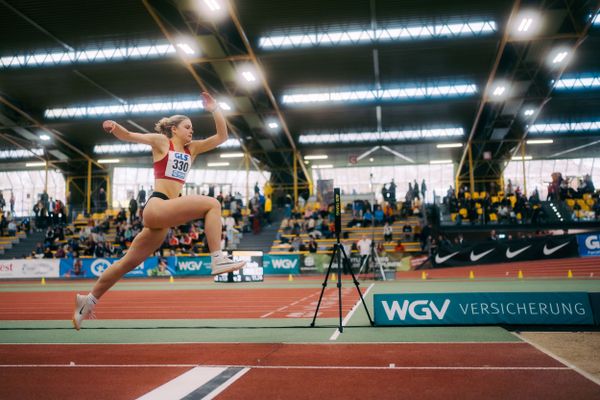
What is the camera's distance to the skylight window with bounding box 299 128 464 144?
3616cm

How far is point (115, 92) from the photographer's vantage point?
30.4 m

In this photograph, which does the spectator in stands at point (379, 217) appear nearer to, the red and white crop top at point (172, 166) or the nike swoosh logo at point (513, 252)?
the nike swoosh logo at point (513, 252)

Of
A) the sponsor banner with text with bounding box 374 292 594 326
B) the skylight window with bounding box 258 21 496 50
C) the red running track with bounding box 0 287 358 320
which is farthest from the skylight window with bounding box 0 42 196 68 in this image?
the sponsor banner with text with bounding box 374 292 594 326

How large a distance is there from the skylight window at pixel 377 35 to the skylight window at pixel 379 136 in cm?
1351

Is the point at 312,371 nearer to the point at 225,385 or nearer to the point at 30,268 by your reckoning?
the point at 225,385

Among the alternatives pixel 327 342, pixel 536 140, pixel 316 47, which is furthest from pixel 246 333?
pixel 536 140

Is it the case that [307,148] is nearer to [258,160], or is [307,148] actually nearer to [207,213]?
[258,160]

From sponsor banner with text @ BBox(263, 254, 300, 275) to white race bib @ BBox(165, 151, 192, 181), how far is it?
61.7ft

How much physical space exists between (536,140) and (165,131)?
118 feet

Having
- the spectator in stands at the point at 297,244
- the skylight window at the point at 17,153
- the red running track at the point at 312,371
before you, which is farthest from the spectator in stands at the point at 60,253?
the red running track at the point at 312,371

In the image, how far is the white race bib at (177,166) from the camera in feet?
17.6

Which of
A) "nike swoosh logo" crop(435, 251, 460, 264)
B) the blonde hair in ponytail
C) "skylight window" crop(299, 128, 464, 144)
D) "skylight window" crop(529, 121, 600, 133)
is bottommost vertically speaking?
"nike swoosh logo" crop(435, 251, 460, 264)

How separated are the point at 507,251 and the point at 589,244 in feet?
11.0

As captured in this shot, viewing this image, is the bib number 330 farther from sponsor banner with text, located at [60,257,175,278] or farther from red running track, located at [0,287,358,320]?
sponsor banner with text, located at [60,257,175,278]
